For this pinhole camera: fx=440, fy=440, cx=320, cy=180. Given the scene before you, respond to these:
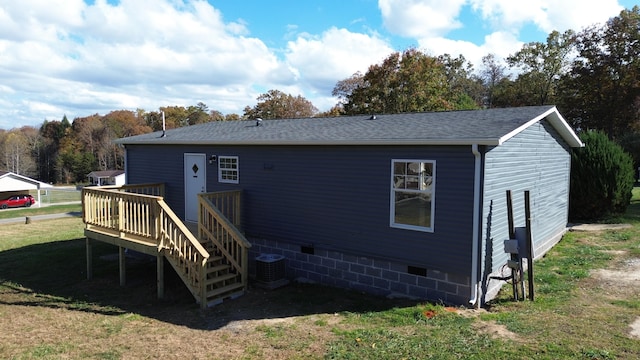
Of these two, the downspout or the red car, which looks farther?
the red car

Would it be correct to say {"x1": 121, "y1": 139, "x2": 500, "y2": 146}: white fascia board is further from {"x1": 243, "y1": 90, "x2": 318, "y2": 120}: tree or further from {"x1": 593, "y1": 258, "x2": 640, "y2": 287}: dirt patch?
{"x1": 243, "y1": 90, "x2": 318, "y2": 120}: tree

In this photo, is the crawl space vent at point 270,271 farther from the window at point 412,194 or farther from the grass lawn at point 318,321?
the window at point 412,194

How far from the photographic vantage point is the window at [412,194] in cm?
786

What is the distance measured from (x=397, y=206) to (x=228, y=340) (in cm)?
383

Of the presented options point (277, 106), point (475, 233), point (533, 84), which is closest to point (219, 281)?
point (475, 233)

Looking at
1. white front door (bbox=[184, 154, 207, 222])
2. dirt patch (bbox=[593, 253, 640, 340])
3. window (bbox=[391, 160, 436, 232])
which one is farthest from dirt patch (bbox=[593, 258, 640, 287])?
white front door (bbox=[184, 154, 207, 222])

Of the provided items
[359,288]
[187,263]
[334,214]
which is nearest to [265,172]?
[334,214]

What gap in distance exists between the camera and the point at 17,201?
38.0 meters

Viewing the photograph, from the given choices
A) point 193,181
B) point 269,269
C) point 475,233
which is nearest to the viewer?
point 475,233

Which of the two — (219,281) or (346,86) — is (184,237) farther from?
(346,86)

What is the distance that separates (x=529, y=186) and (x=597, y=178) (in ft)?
24.1

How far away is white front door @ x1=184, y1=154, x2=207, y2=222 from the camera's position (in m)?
11.4

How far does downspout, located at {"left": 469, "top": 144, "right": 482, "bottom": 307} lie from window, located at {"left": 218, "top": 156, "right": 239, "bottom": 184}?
5.79 meters

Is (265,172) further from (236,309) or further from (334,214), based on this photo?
(236,309)
